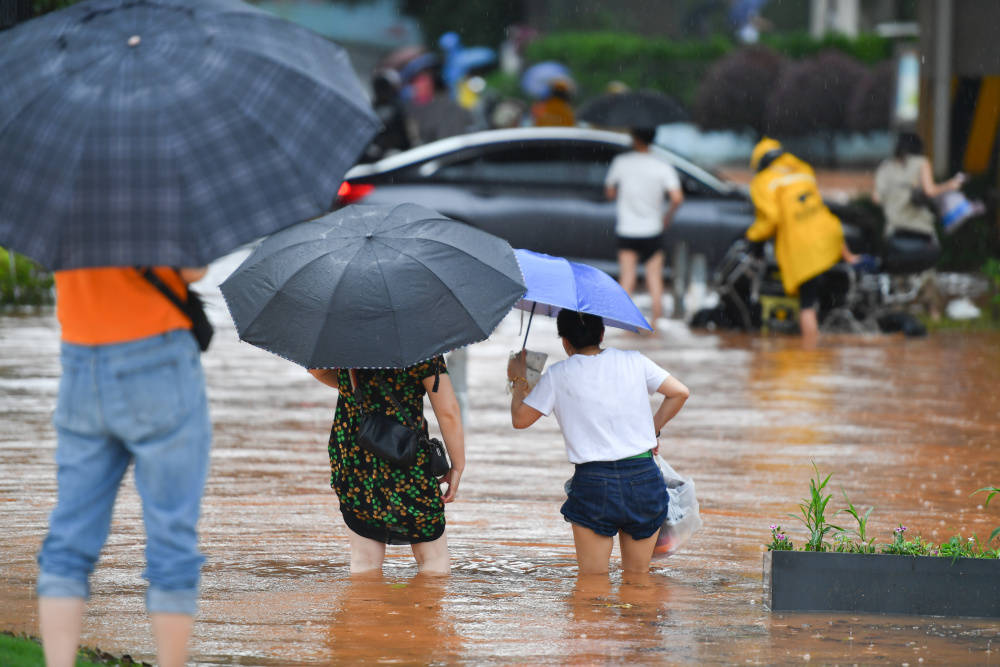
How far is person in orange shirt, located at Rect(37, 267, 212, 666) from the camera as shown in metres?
4.25

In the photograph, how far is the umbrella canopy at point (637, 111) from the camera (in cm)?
1488

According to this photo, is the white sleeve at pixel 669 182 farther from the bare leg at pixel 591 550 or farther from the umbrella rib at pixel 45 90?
the umbrella rib at pixel 45 90

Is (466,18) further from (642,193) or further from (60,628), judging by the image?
(60,628)

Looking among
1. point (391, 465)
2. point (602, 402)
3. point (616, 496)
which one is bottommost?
point (616, 496)

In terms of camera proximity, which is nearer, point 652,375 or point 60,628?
point 60,628

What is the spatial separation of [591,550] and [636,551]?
0.19m

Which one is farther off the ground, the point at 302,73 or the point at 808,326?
the point at 302,73

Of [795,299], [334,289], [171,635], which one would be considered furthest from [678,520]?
[795,299]

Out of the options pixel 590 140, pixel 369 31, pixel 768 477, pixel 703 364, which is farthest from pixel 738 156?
pixel 768 477

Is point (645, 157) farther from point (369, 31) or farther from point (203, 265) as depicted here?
point (369, 31)

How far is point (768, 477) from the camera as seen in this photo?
8.30 m

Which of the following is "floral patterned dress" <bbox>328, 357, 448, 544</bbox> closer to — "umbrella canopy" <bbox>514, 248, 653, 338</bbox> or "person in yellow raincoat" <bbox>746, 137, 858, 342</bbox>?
"umbrella canopy" <bbox>514, 248, 653, 338</bbox>

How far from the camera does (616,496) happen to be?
19.7 feet

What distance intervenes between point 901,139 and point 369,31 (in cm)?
4952
